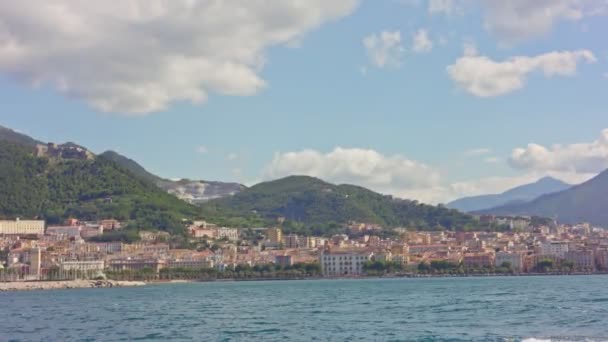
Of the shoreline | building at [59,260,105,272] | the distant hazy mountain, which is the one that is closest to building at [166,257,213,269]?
the shoreline

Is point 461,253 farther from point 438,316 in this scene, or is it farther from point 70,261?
point 438,316

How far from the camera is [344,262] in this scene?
141 m

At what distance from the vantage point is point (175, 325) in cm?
4347

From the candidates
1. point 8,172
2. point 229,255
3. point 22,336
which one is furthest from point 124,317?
point 8,172

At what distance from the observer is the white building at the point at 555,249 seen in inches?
5851

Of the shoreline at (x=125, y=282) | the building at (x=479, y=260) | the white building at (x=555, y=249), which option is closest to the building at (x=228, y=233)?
the shoreline at (x=125, y=282)

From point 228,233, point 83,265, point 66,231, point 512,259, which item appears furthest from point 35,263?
point 512,259

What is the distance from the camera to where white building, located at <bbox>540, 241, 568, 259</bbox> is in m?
149

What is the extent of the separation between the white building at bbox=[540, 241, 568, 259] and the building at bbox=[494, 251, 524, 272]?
8.41m

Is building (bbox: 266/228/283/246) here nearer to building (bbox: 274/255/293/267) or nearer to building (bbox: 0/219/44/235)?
building (bbox: 274/255/293/267)

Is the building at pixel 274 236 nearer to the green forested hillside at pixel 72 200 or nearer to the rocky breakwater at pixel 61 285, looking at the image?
the green forested hillside at pixel 72 200

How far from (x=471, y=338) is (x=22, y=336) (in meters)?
18.6

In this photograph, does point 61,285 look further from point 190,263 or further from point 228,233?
point 228,233

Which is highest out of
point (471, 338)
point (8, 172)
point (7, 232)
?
point (8, 172)
